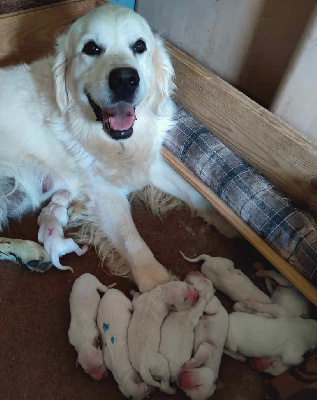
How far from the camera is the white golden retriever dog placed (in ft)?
4.57

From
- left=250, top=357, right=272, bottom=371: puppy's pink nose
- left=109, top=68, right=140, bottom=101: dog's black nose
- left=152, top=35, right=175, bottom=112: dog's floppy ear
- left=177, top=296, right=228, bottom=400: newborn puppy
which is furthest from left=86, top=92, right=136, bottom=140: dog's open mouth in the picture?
left=250, top=357, right=272, bottom=371: puppy's pink nose

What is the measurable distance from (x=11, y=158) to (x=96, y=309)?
2.80ft

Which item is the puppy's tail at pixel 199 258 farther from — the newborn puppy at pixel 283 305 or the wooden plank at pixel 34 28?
the wooden plank at pixel 34 28

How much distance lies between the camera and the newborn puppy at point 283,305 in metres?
1.37

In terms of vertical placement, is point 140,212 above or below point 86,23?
below

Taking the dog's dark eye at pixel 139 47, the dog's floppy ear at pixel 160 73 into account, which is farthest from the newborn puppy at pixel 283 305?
the dog's dark eye at pixel 139 47

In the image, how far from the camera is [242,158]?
1.77 m

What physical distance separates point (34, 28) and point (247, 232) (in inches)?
64.1

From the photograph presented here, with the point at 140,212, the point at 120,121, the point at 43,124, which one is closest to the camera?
the point at 120,121

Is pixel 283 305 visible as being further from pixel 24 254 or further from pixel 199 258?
pixel 24 254

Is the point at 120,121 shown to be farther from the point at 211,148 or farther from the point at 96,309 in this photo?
the point at 96,309

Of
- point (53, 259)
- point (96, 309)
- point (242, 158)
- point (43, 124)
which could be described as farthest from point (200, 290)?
point (43, 124)

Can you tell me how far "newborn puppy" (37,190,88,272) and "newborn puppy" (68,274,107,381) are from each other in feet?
0.50

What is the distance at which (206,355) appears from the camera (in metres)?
1.20
